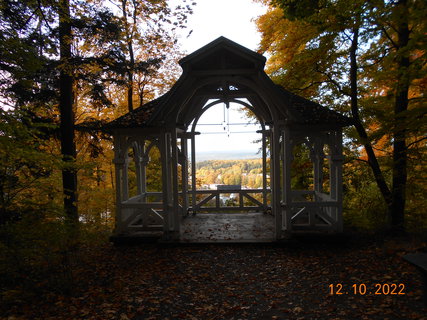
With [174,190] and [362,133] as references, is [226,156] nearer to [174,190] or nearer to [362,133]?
[362,133]

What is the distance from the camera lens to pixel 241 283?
5246mm

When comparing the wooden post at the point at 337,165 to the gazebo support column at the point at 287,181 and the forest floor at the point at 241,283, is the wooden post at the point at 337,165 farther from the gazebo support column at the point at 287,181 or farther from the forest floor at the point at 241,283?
the gazebo support column at the point at 287,181

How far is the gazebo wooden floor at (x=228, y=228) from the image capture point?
24.3 feet

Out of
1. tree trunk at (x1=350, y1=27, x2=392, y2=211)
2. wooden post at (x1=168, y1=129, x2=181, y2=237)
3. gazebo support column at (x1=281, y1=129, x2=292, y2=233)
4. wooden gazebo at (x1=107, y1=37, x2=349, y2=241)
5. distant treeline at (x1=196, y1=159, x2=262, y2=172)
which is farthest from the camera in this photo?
distant treeline at (x1=196, y1=159, x2=262, y2=172)

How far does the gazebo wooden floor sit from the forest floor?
30cm

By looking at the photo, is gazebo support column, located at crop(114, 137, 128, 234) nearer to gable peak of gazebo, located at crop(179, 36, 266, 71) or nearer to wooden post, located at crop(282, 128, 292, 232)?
gable peak of gazebo, located at crop(179, 36, 266, 71)

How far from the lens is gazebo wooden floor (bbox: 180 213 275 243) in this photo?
7.41 m

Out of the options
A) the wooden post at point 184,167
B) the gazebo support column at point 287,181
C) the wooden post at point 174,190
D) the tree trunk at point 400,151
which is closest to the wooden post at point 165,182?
the wooden post at point 174,190

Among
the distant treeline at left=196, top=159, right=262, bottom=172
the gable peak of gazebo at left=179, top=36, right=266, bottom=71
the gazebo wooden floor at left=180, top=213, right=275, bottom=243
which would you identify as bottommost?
the gazebo wooden floor at left=180, top=213, right=275, bottom=243

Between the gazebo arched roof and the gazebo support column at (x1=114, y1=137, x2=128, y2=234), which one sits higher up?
the gazebo arched roof

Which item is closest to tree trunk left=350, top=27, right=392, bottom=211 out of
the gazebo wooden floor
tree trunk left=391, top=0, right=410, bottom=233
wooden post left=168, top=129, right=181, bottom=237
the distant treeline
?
tree trunk left=391, top=0, right=410, bottom=233

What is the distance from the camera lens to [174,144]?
7516 mm

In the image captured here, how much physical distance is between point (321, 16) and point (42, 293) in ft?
27.3

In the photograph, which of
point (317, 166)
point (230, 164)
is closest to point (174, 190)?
point (317, 166)
